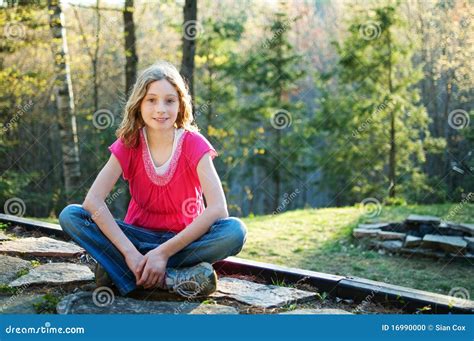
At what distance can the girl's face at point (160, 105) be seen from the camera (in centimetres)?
263

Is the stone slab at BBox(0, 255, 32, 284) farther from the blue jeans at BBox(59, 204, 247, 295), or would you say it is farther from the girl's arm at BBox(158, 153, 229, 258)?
the girl's arm at BBox(158, 153, 229, 258)

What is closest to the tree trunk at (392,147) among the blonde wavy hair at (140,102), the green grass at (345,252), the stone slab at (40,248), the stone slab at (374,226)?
the green grass at (345,252)

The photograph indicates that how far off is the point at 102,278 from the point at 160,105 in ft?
2.84

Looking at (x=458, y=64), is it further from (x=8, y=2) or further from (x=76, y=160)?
(x=8, y=2)

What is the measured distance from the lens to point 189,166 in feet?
8.84

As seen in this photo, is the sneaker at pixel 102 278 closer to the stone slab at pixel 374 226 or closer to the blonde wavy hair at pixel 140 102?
the blonde wavy hair at pixel 140 102

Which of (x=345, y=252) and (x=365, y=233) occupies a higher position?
(x=365, y=233)

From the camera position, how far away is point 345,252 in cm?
552

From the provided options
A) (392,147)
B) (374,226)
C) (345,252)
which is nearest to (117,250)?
(345,252)

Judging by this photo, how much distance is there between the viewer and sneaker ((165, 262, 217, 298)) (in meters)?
2.44

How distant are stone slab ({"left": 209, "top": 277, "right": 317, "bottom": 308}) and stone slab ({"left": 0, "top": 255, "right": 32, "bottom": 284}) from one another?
1047mm

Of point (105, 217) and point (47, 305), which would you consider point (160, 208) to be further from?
point (47, 305)

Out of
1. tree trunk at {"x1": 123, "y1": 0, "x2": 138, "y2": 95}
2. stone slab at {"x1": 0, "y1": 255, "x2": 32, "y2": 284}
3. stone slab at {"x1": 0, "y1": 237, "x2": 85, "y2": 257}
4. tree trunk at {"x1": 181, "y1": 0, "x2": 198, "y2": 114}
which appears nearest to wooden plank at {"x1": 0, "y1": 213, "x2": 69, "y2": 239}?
stone slab at {"x1": 0, "y1": 237, "x2": 85, "y2": 257}

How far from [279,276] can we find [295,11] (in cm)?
1112
